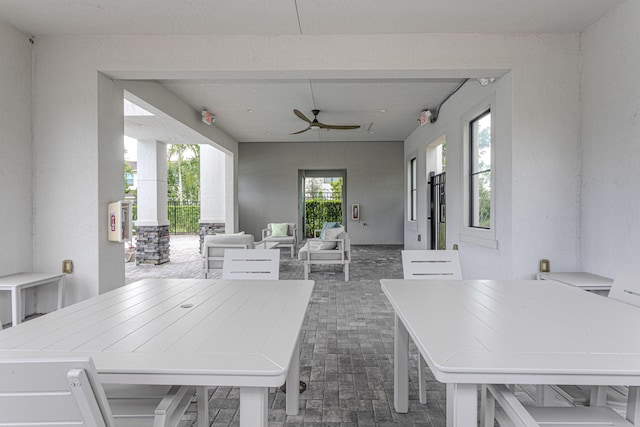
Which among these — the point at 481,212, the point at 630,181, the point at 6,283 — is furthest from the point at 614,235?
the point at 6,283

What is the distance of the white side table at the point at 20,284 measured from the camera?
3123mm

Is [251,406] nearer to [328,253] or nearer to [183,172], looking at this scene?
[328,253]

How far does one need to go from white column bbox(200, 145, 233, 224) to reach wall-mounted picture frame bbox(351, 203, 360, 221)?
12.2 feet

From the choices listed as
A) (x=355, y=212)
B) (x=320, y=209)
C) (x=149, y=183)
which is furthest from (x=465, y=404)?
(x=320, y=209)

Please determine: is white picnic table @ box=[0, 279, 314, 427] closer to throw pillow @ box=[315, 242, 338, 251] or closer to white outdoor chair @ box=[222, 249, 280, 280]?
white outdoor chair @ box=[222, 249, 280, 280]

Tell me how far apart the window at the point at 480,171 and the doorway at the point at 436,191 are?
1.54 m

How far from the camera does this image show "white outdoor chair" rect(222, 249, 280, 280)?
2562 mm

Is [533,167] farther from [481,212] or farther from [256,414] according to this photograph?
[256,414]

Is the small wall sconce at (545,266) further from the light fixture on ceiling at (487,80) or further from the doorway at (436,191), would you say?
the doorway at (436,191)

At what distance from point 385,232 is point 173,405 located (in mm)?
10006

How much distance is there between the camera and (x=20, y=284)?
3145 mm

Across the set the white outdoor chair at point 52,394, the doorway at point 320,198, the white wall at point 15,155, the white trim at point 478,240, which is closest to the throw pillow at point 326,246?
the white trim at point 478,240

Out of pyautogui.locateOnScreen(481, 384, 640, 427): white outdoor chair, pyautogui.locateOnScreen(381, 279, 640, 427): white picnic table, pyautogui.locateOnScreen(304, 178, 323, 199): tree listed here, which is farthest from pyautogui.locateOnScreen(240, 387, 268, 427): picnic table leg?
pyautogui.locateOnScreen(304, 178, 323, 199): tree

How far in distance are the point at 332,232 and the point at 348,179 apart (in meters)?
4.67
